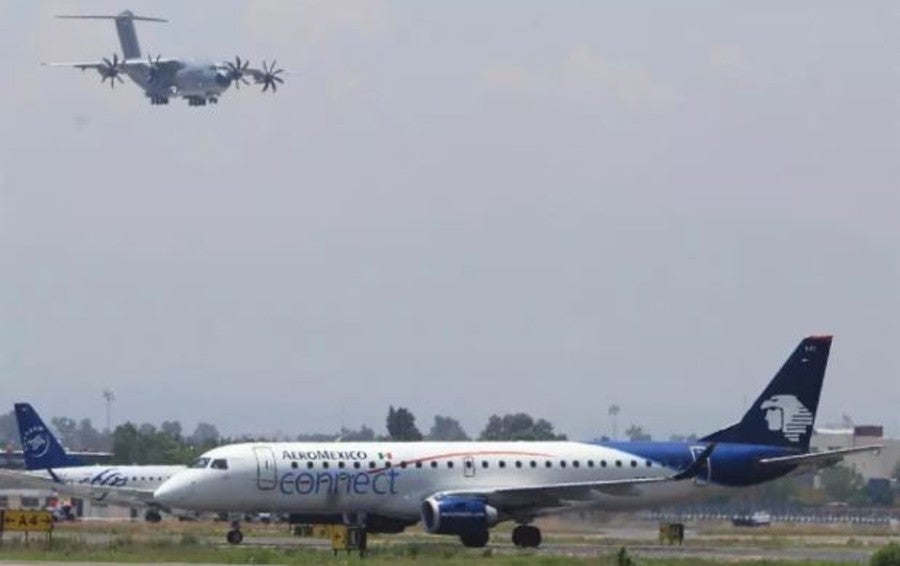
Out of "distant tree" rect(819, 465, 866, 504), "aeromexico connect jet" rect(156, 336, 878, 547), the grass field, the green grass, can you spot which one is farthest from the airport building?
the green grass

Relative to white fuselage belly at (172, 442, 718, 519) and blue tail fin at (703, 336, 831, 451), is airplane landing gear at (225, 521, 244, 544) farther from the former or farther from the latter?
blue tail fin at (703, 336, 831, 451)

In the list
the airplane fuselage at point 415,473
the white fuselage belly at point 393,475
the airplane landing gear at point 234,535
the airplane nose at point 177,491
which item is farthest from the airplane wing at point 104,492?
the white fuselage belly at point 393,475

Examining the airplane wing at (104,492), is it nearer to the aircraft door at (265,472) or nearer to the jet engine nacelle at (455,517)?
the aircraft door at (265,472)

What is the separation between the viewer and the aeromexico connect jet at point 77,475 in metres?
96.2

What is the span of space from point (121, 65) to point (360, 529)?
80.4 metres

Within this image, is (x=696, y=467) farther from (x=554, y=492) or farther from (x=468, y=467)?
(x=468, y=467)

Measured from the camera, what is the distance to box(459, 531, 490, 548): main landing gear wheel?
66.8m

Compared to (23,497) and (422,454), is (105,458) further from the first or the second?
(422,454)

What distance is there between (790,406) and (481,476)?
9.69m

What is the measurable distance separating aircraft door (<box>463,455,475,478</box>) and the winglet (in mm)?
5716

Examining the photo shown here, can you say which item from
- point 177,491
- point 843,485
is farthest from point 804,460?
point 843,485

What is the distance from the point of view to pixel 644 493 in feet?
228

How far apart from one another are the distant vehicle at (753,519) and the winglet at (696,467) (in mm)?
30826

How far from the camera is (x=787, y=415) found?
2817 inches
